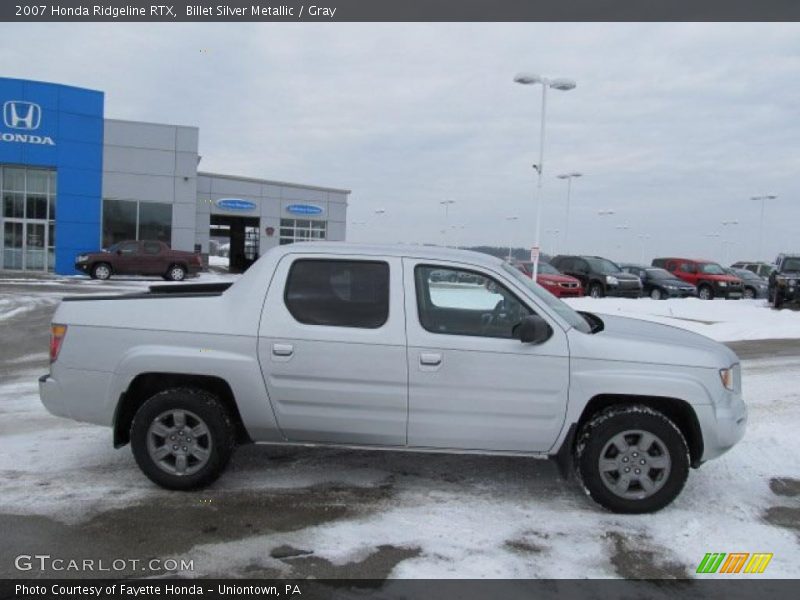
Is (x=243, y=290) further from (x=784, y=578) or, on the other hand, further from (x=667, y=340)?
(x=784, y=578)

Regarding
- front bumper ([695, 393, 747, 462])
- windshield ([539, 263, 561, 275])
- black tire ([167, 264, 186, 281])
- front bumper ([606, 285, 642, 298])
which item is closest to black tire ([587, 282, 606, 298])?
front bumper ([606, 285, 642, 298])

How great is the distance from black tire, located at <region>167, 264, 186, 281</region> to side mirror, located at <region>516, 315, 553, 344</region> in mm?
26672

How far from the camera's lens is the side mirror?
438 centimetres

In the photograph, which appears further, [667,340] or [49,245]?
[49,245]

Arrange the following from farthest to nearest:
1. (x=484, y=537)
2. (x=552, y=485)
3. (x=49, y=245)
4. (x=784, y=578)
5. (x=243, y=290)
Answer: (x=49, y=245)
(x=552, y=485)
(x=243, y=290)
(x=484, y=537)
(x=784, y=578)

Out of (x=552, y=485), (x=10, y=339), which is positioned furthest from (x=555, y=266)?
(x=552, y=485)

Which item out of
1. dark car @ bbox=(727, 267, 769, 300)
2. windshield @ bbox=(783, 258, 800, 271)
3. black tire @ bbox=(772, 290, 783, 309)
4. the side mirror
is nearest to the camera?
the side mirror

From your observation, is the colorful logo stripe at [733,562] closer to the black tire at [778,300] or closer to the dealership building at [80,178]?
the black tire at [778,300]

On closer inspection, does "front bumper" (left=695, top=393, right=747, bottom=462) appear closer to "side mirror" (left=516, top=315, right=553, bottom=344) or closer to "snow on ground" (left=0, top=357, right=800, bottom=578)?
"snow on ground" (left=0, top=357, right=800, bottom=578)

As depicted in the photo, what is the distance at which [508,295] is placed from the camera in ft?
15.4

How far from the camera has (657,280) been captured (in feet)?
90.0

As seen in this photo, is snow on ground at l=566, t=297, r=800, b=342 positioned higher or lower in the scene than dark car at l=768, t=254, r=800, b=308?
lower

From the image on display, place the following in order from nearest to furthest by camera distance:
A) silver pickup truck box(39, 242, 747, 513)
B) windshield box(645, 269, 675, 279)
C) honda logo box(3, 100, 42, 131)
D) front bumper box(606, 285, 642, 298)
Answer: silver pickup truck box(39, 242, 747, 513)
front bumper box(606, 285, 642, 298)
windshield box(645, 269, 675, 279)
honda logo box(3, 100, 42, 131)

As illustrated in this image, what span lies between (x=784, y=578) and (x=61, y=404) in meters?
4.74
